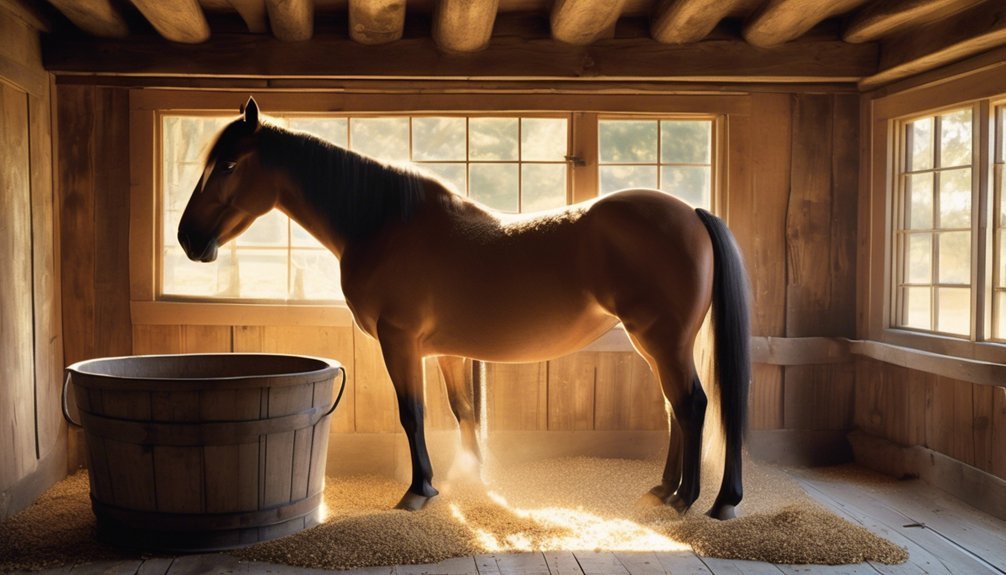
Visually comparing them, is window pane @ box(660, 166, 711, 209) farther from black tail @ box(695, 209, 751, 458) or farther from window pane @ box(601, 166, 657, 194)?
black tail @ box(695, 209, 751, 458)

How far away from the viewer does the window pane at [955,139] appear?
3451 millimetres

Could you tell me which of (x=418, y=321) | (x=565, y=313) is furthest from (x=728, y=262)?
(x=418, y=321)

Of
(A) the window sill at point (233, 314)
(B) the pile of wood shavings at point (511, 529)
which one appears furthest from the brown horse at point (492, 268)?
(A) the window sill at point (233, 314)

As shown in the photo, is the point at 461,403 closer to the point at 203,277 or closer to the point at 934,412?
the point at 203,277

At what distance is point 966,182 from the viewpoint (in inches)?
136

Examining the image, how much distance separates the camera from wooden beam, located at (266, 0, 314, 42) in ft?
10.8

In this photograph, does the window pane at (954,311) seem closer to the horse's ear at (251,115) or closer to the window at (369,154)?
the window at (369,154)

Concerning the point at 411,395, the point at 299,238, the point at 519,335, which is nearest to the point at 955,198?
the point at 519,335

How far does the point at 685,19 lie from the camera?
11.4ft

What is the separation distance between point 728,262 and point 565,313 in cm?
66

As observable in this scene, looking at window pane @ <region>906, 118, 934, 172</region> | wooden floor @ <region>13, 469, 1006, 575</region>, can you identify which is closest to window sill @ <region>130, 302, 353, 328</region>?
wooden floor @ <region>13, 469, 1006, 575</region>

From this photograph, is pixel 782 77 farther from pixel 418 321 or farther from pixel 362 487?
pixel 362 487

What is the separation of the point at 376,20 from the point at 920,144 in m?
2.62

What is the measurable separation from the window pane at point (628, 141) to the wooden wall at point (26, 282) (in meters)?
2.65
